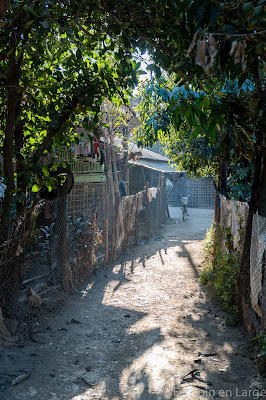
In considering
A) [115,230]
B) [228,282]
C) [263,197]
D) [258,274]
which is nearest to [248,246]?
[263,197]

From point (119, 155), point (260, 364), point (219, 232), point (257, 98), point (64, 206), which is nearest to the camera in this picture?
point (260, 364)

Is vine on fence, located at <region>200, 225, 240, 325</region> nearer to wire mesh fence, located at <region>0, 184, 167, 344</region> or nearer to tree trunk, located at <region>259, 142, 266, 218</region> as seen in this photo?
tree trunk, located at <region>259, 142, 266, 218</region>

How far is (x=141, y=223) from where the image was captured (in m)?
16.0

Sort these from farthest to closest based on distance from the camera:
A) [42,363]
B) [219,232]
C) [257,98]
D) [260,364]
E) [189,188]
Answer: [189,188], [219,232], [257,98], [42,363], [260,364]

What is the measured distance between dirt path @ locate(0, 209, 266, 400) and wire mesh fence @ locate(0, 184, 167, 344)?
0.25 meters

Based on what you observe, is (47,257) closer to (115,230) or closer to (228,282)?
(228,282)

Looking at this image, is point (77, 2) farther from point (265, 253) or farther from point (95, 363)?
point (95, 363)

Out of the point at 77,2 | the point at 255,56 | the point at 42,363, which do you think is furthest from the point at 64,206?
the point at 255,56

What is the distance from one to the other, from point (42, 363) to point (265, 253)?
2640 millimetres

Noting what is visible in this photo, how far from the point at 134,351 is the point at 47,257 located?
2204 mm

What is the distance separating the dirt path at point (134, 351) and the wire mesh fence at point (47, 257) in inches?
10.0

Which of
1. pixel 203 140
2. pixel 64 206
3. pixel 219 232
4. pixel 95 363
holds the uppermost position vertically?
pixel 203 140

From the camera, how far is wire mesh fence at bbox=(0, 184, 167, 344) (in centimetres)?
459

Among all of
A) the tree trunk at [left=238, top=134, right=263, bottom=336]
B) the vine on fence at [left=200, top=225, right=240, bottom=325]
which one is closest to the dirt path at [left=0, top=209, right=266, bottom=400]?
the vine on fence at [left=200, top=225, right=240, bottom=325]
